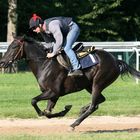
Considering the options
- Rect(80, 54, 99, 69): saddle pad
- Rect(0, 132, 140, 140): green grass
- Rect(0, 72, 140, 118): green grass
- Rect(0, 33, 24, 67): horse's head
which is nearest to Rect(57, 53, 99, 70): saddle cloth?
Rect(80, 54, 99, 69): saddle pad

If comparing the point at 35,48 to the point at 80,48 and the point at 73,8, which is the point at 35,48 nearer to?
Result: the point at 80,48

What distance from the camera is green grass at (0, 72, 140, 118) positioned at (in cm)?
1631

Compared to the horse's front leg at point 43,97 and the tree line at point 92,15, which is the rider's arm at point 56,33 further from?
the tree line at point 92,15

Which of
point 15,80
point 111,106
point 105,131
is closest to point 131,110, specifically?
point 111,106

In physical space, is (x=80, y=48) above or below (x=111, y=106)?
above

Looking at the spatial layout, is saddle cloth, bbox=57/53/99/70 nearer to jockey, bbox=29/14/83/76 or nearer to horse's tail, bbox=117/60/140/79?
jockey, bbox=29/14/83/76

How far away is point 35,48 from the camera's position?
13.7m

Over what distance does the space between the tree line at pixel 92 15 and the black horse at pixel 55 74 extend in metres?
25.4

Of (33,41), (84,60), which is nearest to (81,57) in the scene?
(84,60)

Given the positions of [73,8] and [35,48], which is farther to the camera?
[73,8]

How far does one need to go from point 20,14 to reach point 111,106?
22880 mm

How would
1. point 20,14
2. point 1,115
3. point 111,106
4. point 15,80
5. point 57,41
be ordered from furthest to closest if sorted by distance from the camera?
point 20,14 < point 15,80 < point 111,106 < point 1,115 < point 57,41

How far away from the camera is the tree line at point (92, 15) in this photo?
1560 inches

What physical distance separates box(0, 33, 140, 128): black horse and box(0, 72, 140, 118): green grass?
2502 millimetres
